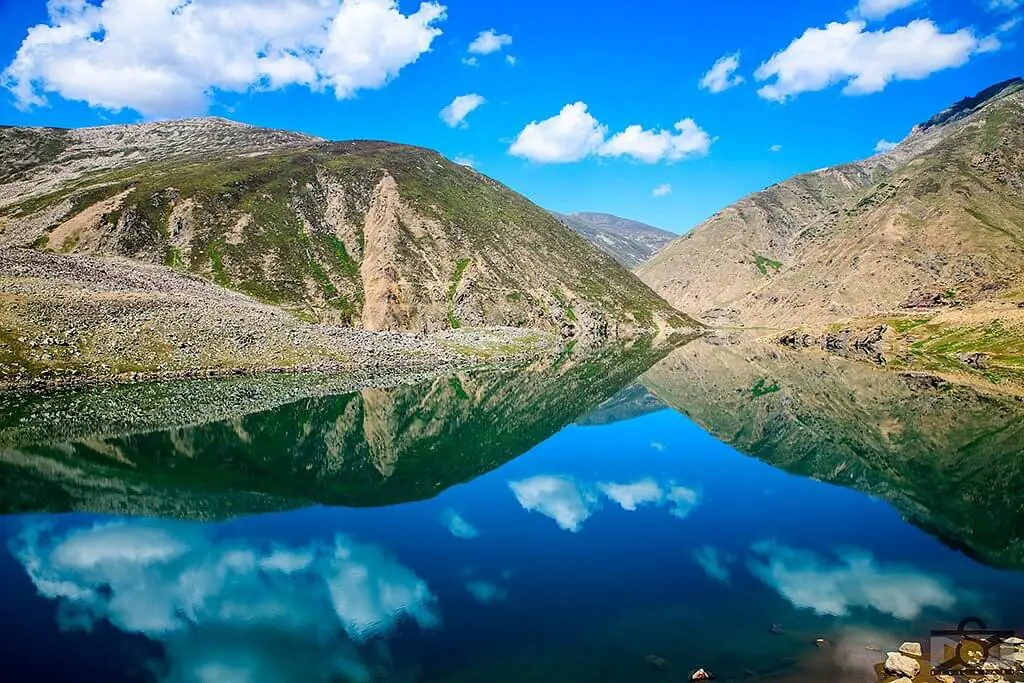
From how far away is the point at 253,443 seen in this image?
153 ft

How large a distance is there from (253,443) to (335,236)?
108 metres

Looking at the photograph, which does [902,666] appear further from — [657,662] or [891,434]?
[891,434]

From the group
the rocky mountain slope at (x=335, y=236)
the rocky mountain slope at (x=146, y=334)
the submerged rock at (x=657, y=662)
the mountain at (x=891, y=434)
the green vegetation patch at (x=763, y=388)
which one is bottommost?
the mountain at (x=891, y=434)

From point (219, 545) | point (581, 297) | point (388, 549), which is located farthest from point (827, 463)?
point (581, 297)

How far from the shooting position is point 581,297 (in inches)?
6599

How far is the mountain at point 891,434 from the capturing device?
33656 millimetres

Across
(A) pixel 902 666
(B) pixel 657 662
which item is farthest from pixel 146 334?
(A) pixel 902 666

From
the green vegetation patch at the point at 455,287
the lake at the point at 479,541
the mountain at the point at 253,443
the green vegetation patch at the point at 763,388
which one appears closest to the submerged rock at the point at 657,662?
the lake at the point at 479,541

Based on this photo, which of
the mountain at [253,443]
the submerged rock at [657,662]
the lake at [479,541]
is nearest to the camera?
the submerged rock at [657,662]

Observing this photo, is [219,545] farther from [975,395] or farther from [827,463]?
[975,395]

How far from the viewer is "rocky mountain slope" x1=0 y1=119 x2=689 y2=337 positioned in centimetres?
12338

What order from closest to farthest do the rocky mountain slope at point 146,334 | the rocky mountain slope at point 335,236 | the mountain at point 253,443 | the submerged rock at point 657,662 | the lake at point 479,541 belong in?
the submerged rock at point 657,662, the lake at point 479,541, the mountain at point 253,443, the rocky mountain slope at point 146,334, the rocky mountain slope at point 335,236

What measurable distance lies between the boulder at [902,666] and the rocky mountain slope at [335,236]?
108 metres

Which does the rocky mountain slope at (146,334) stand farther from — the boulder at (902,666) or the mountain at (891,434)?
the boulder at (902,666)
